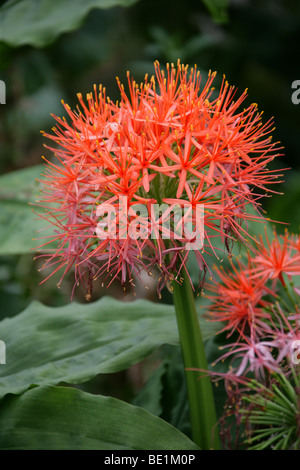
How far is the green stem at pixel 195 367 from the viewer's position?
23.6 inches

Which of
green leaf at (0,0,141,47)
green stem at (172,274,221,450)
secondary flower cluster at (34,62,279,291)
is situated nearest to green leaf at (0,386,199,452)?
green stem at (172,274,221,450)

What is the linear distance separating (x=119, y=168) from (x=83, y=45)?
1.54 m

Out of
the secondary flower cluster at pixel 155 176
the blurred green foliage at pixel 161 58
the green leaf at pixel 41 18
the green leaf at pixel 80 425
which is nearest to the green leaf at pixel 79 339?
the green leaf at pixel 80 425

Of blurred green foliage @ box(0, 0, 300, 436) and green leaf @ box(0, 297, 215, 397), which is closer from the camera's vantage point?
green leaf @ box(0, 297, 215, 397)

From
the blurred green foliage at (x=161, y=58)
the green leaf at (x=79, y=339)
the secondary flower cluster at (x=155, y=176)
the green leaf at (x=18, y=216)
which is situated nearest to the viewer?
the secondary flower cluster at (x=155, y=176)

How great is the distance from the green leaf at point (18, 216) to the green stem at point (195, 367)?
13.8 inches

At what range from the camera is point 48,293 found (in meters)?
1.48

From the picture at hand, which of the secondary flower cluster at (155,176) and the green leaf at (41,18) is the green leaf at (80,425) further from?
the green leaf at (41,18)

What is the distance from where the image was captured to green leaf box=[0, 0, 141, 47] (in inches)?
37.6

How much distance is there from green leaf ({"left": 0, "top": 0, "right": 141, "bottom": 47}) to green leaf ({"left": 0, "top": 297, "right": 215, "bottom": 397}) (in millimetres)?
500

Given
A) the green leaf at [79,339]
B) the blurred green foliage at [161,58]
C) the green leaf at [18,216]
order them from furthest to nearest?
the blurred green foliage at [161,58] < the green leaf at [18,216] < the green leaf at [79,339]

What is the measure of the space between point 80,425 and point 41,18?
80cm

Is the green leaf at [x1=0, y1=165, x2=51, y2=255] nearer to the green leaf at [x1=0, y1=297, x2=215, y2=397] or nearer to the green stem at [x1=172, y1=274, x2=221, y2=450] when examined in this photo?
the green leaf at [x1=0, y1=297, x2=215, y2=397]
